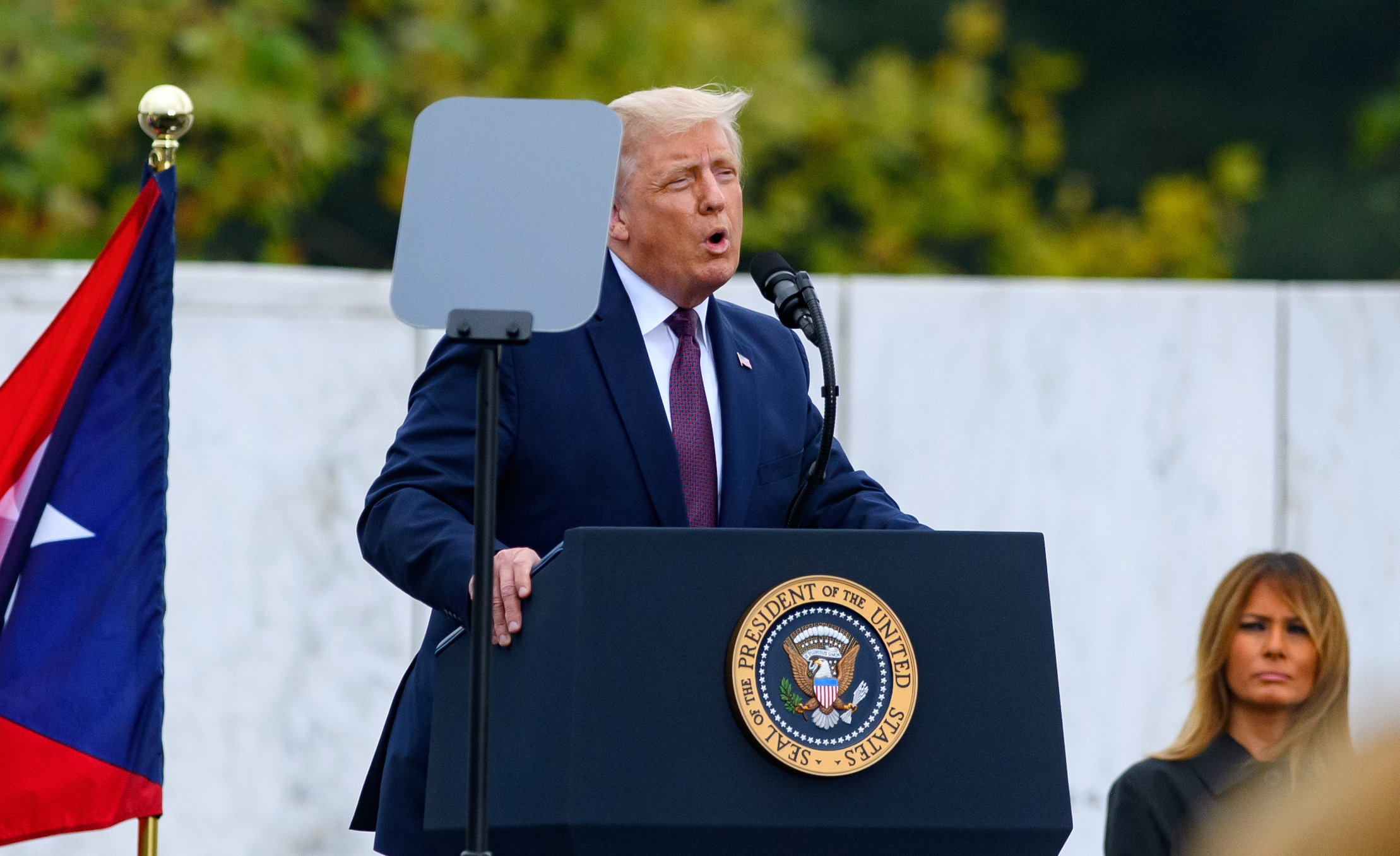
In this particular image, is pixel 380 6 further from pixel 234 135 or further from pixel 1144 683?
pixel 1144 683

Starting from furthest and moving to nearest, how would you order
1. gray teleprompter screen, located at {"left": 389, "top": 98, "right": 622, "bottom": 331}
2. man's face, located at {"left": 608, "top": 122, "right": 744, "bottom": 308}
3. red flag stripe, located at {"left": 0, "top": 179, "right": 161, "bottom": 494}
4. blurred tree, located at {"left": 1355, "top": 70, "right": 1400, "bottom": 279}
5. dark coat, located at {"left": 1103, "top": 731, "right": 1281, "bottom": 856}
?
blurred tree, located at {"left": 1355, "top": 70, "right": 1400, "bottom": 279}, dark coat, located at {"left": 1103, "top": 731, "right": 1281, "bottom": 856}, red flag stripe, located at {"left": 0, "top": 179, "right": 161, "bottom": 494}, man's face, located at {"left": 608, "top": 122, "right": 744, "bottom": 308}, gray teleprompter screen, located at {"left": 389, "top": 98, "right": 622, "bottom": 331}

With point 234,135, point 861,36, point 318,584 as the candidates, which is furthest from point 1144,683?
point 861,36

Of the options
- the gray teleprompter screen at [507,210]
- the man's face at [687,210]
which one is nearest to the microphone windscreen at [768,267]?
the man's face at [687,210]

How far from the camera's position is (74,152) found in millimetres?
8148

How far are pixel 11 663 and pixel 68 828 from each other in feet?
1.03

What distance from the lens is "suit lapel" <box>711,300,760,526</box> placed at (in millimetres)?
2707

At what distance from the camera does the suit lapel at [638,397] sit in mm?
2650

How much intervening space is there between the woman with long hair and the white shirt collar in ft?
5.41

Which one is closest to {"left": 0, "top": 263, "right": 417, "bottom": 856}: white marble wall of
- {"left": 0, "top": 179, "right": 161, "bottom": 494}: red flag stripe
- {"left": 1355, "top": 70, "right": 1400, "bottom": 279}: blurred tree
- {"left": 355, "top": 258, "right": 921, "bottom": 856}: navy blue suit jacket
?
{"left": 0, "top": 179, "right": 161, "bottom": 494}: red flag stripe

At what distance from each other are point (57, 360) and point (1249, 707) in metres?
2.51

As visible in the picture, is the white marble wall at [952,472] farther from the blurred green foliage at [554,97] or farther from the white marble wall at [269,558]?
the blurred green foliage at [554,97]

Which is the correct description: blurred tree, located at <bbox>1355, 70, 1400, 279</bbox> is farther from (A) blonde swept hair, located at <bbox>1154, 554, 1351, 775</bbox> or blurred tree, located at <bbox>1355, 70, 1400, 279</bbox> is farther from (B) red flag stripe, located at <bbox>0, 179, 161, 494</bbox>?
(B) red flag stripe, located at <bbox>0, 179, 161, 494</bbox>

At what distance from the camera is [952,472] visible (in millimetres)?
5219

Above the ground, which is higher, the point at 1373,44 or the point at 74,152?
the point at 1373,44
